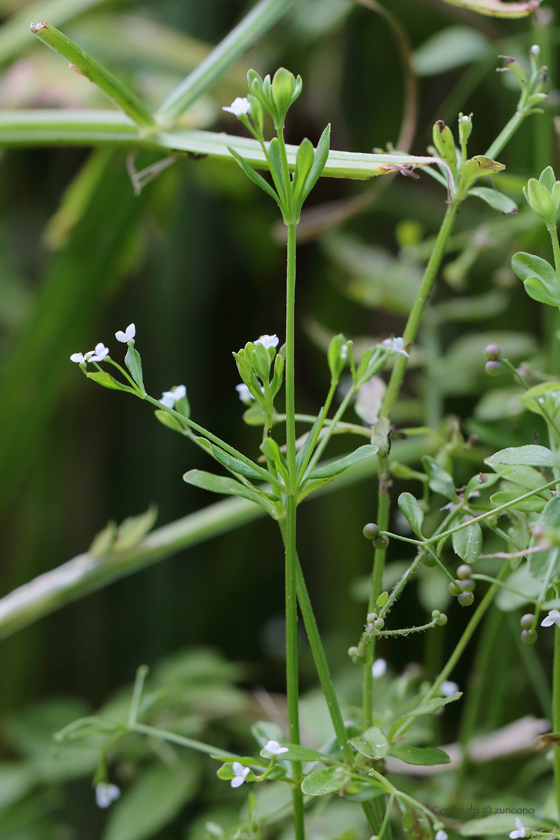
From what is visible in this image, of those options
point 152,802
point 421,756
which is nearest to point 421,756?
point 421,756

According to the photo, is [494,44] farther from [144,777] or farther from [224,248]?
[144,777]

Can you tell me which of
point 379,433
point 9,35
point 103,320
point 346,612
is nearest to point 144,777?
point 346,612

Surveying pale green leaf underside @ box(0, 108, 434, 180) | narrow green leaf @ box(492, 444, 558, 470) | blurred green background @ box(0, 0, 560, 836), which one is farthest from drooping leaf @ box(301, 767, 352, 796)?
blurred green background @ box(0, 0, 560, 836)

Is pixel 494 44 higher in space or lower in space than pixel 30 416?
higher

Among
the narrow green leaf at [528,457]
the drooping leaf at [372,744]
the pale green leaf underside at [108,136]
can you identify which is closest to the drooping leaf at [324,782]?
the drooping leaf at [372,744]

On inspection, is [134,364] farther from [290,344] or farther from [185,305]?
[185,305]

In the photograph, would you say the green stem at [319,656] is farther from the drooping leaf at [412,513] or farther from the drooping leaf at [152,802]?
the drooping leaf at [152,802]
